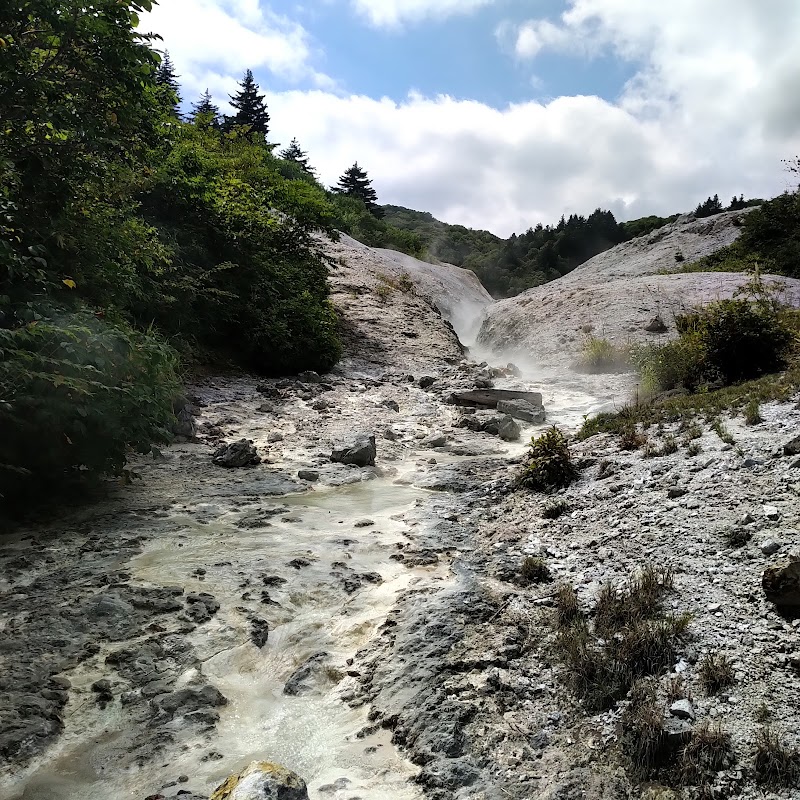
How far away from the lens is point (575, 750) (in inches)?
133

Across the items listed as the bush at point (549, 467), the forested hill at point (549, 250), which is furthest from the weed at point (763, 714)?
the forested hill at point (549, 250)

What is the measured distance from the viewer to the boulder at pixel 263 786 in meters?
2.92

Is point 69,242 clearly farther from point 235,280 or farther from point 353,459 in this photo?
point 235,280

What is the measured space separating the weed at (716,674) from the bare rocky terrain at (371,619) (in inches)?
1.9

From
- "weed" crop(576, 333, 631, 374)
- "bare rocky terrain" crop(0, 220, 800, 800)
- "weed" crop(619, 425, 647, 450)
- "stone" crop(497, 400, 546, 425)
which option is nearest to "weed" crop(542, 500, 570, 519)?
"bare rocky terrain" crop(0, 220, 800, 800)

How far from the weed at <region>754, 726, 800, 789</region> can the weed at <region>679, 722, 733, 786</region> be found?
141 millimetres

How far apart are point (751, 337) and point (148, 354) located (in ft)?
29.3

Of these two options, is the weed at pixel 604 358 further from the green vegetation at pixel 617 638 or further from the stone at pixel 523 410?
the green vegetation at pixel 617 638

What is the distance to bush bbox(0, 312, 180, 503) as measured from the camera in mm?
5547

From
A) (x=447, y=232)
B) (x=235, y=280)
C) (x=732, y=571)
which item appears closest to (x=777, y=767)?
(x=732, y=571)

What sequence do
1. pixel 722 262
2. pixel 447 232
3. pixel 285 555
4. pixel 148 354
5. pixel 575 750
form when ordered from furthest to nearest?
pixel 447 232 → pixel 722 262 → pixel 148 354 → pixel 285 555 → pixel 575 750

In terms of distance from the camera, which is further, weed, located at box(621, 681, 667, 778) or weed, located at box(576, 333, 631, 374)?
weed, located at box(576, 333, 631, 374)

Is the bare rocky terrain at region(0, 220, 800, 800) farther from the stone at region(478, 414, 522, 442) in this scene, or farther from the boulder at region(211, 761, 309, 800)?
the stone at region(478, 414, 522, 442)

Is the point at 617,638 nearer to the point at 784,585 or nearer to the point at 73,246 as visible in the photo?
the point at 784,585
